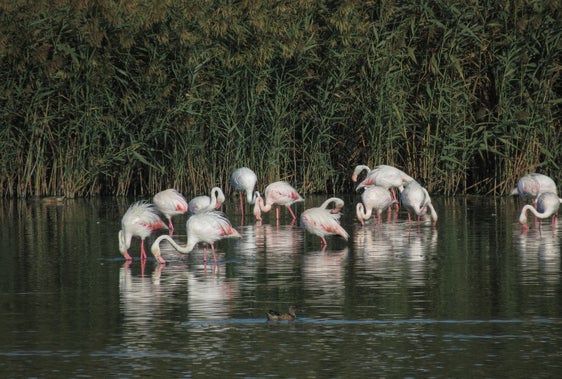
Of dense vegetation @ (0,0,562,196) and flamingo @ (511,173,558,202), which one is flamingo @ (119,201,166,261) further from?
dense vegetation @ (0,0,562,196)

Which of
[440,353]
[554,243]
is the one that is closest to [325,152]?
[554,243]

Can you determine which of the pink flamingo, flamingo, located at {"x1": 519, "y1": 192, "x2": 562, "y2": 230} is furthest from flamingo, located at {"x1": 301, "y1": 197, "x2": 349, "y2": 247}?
the pink flamingo

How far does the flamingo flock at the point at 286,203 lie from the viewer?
49.5 feet

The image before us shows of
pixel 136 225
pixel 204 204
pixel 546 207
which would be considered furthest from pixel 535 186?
pixel 136 225

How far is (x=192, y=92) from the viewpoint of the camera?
25.1 metres

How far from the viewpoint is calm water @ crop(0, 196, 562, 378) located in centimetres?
934

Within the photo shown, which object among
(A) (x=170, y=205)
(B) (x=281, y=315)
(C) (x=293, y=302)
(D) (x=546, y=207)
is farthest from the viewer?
(A) (x=170, y=205)

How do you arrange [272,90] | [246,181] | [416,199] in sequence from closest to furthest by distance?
[416,199], [246,181], [272,90]

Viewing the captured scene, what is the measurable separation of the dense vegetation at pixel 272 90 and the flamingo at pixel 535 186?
3.17 m

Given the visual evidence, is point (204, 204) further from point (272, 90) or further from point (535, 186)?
point (272, 90)

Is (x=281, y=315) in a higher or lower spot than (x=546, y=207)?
lower

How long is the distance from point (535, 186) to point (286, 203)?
431 cm

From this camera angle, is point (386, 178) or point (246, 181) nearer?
point (386, 178)

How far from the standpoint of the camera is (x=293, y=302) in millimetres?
12070
